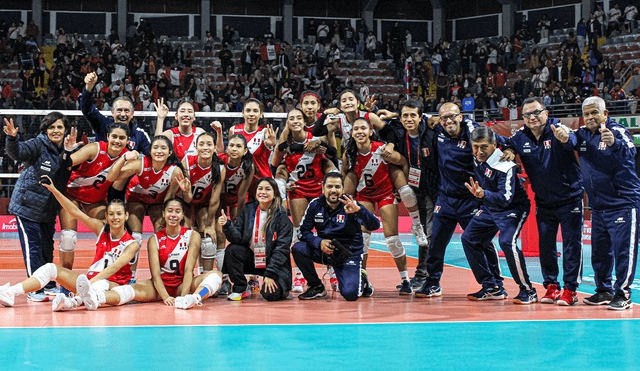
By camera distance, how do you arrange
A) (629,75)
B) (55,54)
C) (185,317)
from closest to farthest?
1. (185,317)
2. (629,75)
3. (55,54)

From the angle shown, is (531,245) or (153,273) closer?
(153,273)

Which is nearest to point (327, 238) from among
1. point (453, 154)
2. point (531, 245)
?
point (453, 154)

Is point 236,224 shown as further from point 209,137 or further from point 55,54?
point 55,54

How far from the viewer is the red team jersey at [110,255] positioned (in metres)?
7.25

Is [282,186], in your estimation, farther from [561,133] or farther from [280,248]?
[561,133]

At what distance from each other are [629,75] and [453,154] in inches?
717

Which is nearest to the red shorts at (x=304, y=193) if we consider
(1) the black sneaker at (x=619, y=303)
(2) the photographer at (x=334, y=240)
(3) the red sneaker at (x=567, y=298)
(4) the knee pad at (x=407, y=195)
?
(2) the photographer at (x=334, y=240)

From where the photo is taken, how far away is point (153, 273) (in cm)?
722

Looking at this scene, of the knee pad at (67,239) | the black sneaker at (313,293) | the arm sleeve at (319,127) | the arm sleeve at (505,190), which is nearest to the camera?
the arm sleeve at (505,190)

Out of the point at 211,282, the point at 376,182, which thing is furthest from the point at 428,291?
the point at 211,282

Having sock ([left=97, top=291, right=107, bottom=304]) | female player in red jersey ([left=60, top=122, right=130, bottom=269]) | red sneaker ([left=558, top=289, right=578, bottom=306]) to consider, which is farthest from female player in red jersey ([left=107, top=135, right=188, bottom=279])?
red sneaker ([left=558, top=289, right=578, bottom=306])

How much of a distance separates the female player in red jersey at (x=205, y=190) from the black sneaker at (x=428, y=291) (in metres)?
2.58

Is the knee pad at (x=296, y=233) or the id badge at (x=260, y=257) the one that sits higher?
the knee pad at (x=296, y=233)

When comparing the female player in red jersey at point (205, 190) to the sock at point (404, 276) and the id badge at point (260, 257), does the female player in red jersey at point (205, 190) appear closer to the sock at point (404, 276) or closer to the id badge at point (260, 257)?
the id badge at point (260, 257)
